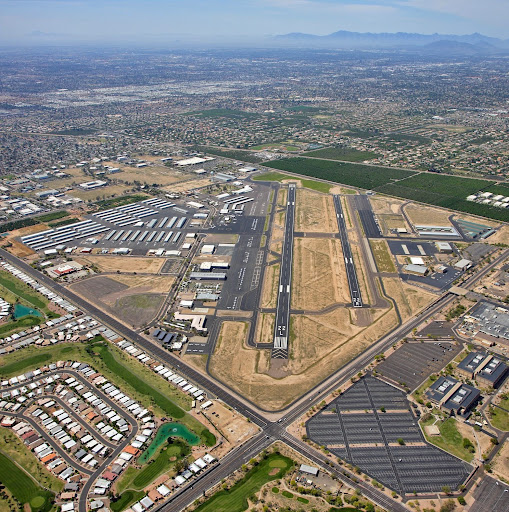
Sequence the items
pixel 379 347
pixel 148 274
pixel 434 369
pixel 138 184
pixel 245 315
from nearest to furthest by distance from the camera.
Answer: pixel 434 369 < pixel 379 347 < pixel 245 315 < pixel 148 274 < pixel 138 184

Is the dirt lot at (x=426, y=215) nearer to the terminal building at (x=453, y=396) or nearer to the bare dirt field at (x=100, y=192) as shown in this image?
the terminal building at (x=453, y=396)

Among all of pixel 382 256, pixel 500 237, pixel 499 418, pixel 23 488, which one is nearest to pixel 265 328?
pixel 499 418

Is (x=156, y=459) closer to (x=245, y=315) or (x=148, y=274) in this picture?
(x=245, y=315)

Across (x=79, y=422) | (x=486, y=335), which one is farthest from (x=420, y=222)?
(x=79, y=422)

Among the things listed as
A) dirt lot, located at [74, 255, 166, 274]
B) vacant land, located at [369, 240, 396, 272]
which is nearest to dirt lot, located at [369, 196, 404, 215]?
vacant land, located at [369, 240, 396, 272]

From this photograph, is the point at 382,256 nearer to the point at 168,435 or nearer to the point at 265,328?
the point at 265,328

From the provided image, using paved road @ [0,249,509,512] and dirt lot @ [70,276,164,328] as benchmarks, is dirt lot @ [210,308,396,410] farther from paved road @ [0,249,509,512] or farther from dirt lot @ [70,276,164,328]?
dirt lot @ [70,276,164,328]
